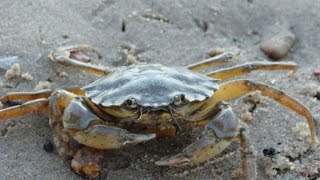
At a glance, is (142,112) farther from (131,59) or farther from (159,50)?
(159,50)

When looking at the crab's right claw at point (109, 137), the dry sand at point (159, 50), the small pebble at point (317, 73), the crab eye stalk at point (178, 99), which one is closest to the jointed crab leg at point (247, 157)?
the dry sand at point (159, 50)

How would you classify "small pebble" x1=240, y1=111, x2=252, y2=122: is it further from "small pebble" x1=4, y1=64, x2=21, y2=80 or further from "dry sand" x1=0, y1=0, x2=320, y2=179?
"small pebble" x1=4, y1=64, x2=21, y2=80

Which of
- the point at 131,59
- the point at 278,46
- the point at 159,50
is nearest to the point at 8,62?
the point at 131,59

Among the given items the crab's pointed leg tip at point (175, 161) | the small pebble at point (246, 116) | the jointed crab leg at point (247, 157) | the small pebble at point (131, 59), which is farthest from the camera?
the small pebble at point (131, 59)

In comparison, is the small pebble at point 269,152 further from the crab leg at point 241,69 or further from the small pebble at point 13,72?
the small pebble at point 13,72

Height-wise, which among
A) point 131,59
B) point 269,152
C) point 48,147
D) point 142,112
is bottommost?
point 48,147

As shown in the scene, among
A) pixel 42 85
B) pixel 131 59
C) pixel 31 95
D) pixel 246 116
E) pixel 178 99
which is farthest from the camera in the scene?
pixel 131 59

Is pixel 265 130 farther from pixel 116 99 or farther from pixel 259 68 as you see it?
pixel 116 99
